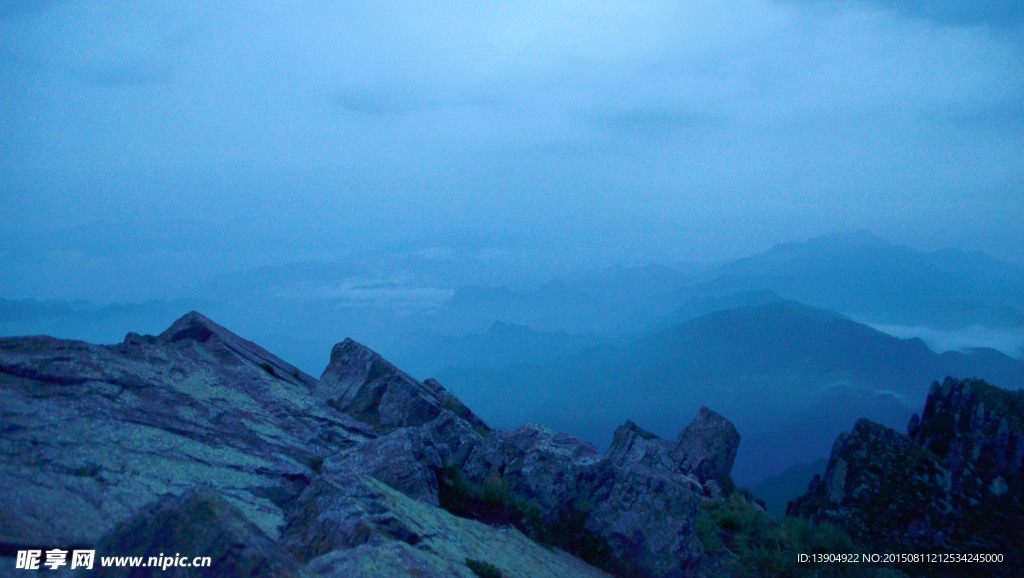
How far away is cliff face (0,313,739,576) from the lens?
22.3ft

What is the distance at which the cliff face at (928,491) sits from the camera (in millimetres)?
16031

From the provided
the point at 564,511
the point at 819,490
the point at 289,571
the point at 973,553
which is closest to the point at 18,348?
the point at 289,571

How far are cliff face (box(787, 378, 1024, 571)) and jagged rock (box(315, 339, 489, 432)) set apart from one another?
1269 cm

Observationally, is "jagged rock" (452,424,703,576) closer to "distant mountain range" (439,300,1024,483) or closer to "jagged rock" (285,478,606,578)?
"jagged rock" (285,478,606,578)

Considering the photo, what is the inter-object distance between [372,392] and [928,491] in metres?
17.5

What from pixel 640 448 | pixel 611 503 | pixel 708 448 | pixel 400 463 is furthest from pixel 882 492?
pixel 400 463

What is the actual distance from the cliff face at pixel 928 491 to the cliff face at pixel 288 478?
4.98 metres

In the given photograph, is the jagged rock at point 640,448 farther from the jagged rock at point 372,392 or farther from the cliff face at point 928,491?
the jagged rock at point 372,392

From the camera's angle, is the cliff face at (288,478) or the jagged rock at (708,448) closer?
the cliff face at (288,478)

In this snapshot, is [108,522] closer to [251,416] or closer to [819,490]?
[251,416]

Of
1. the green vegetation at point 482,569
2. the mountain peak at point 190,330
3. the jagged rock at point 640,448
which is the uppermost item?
the mountain peak at point 190,330

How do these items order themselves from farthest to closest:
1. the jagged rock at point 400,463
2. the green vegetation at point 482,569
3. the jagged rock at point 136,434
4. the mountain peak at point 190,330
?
the mountain peak at point 190,330
the jagged rock at point 400,463
the green vegetation at point 482,569
the jagged rock at point 136,434

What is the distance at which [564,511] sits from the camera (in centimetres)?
1297


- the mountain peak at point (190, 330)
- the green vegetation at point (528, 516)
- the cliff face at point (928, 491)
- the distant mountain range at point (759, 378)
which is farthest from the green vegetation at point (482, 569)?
the distant mountain range at point (759, 378)
